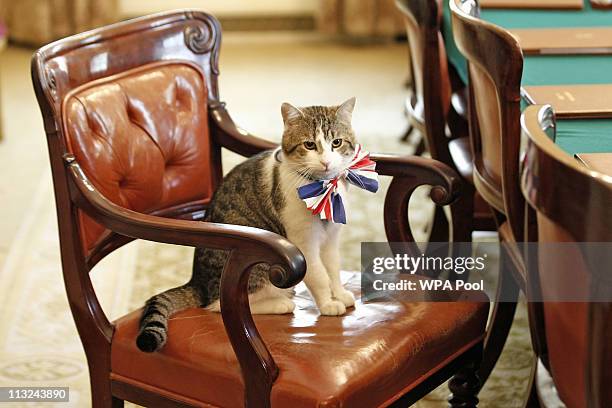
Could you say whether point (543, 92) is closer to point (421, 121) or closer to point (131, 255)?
point (421, 121)

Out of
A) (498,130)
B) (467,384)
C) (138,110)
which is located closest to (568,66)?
(498,130)

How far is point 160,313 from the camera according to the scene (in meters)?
1.77

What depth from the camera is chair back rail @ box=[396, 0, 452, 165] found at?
249cm

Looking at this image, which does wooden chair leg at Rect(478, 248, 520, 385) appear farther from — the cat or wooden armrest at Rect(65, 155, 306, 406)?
wooden armrest at Rect(65, 155, 306, 406)

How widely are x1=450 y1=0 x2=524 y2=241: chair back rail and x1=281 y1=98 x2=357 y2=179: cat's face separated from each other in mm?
259

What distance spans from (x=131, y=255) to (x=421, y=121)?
1.07 meters

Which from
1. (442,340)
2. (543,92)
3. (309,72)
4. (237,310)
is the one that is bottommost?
(309,72)

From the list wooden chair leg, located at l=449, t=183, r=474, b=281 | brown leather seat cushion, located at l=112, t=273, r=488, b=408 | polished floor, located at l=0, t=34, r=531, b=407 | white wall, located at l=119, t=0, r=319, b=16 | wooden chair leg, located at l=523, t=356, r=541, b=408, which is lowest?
polished floor, located at l=0, t=34, r=531, b=407

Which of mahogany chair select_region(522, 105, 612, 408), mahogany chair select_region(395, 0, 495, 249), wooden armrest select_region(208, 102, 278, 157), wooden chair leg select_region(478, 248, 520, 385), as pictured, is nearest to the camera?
mahogany chair select_region(522, 105, 612, 408)

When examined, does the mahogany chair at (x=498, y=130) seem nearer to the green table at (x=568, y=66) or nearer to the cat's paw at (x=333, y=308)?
the green table at (x=568, y=66)

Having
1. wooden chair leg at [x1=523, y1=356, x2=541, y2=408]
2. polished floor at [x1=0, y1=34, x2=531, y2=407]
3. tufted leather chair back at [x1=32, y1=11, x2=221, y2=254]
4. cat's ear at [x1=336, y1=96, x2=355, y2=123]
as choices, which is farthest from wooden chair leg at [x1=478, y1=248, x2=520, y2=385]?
tufted leather chair back at [x1=32, y1=11, x2=221, y2=254]

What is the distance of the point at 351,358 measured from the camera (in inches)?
63.8

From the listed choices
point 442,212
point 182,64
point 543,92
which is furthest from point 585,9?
point 182,64

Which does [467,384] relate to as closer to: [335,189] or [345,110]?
[335,189]
